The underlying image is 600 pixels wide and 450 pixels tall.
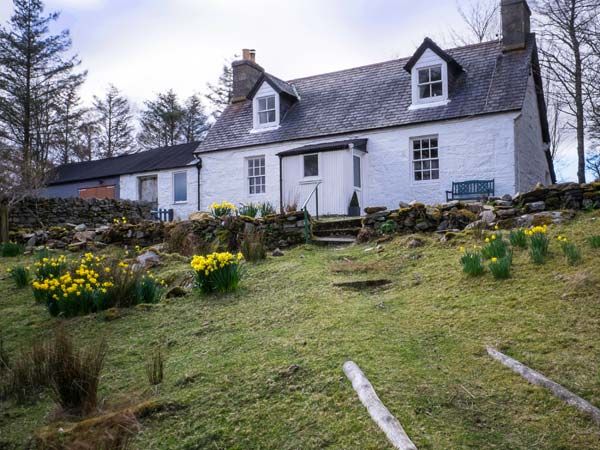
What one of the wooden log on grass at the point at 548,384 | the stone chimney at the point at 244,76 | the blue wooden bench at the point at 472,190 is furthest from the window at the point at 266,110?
the wooden log on grass at the point at 548,384

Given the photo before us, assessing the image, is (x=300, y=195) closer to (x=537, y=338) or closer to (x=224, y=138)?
(x=224, y=138)

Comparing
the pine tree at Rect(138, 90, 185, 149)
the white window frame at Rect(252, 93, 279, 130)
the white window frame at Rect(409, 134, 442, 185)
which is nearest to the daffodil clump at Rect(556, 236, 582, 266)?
the white window frame at Rect(409, 134, 442, 185)

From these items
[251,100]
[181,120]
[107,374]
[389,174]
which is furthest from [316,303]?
[181,120]

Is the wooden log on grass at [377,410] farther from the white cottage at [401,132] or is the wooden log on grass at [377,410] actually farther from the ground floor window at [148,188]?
the ground floor window at [148,188]

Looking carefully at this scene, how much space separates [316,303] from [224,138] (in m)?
15.1

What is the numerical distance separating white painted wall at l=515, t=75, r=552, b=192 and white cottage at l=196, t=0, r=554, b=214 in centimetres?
4

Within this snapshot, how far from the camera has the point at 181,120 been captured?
38125mm

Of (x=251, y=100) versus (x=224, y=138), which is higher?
(x=251, y=100)

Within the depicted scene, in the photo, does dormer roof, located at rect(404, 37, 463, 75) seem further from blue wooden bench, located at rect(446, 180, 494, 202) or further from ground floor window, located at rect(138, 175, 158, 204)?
ground floor window, located at rect(138, 175, 158, 204)

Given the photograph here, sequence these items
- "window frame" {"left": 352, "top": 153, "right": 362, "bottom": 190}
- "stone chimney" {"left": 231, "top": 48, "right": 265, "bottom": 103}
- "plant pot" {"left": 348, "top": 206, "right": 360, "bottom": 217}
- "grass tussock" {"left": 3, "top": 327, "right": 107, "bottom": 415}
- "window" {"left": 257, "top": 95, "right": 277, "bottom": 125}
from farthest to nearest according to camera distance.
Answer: "stone chimney" {"left": 231, "top": 48, "right": 265, "bottom": 103}, "window" {"left": 257, "top": 95, "right": 277, "bottom": 125}, "window frame" {"left": 352, "top": 153, "right": 362, "bottom": 190}, "plant pot" {"left": 348, "top": 206, "right": 360, "bottom": 217}, "grass tussock" {"left": 3, "top": 327, "right": 107, "bottom": 415}

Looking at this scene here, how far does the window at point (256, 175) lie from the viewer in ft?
63.0

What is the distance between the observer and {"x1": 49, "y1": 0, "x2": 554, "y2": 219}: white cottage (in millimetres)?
15789

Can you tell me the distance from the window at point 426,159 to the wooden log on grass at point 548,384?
12.7 metres

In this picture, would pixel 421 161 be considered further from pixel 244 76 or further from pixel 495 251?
pixel 495 251
